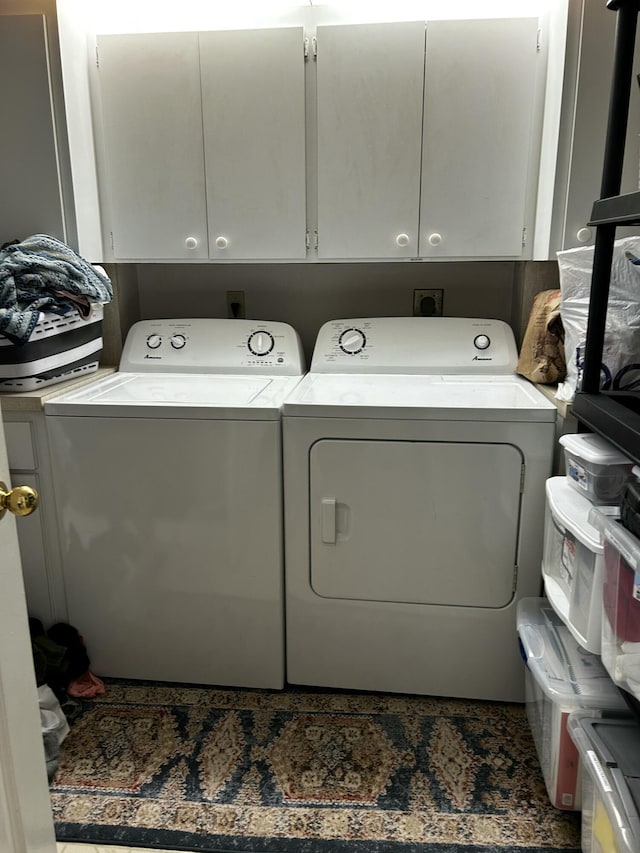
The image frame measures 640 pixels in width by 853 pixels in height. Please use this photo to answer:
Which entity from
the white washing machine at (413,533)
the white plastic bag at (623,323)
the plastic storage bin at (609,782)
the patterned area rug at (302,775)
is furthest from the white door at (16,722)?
the white plastic bag at (623,323)

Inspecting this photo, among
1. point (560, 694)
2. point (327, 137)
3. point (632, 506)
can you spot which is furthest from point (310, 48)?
point (560, 694)

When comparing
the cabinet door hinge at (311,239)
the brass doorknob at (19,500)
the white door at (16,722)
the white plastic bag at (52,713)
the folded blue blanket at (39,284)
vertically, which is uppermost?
the cabinet door hinge at (311,239)

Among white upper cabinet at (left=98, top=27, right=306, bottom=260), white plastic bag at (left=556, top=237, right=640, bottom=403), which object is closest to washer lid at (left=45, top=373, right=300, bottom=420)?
white upper cabinet at (left=98, top=27, right=306, bottom=260)

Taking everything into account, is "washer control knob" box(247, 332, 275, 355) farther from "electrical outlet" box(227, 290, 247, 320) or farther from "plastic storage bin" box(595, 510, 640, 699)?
"plastic storage bin" box(595, 510, 640, 699)

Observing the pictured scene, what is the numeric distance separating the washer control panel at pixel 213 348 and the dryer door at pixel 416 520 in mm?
600

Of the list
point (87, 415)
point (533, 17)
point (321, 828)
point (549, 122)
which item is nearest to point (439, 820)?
point (321, 828)

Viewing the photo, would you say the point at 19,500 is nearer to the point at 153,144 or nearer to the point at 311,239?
the point at 311,239

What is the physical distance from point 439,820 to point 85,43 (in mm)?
2468

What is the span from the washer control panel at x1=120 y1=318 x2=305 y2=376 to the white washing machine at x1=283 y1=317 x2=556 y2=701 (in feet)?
1.18

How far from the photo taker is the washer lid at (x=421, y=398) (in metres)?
1.68

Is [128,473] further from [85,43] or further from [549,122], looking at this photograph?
[549,122]

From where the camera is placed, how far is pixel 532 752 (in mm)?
1697

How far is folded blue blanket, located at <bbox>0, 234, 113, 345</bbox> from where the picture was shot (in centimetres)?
176

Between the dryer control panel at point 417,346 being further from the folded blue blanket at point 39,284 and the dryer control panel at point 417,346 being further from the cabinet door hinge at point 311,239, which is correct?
the folded blue blanket at point 39,284
